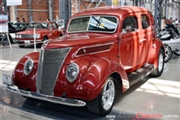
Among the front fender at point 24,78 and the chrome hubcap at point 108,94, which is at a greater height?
the front fender at point 24,78

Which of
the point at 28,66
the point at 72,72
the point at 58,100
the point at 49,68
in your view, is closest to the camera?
the point at 58,100

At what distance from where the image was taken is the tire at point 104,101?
316 cm

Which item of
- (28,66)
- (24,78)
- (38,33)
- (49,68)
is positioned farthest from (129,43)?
(38,33)

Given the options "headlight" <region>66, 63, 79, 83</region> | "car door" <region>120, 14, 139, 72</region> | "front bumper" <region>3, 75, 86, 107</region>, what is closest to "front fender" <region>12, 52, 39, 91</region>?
"front bumper" <region>3, 75, 86, 107</region>

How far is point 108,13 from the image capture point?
431cm

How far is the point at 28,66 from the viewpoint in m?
3.60

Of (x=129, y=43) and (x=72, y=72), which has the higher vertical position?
(x=129, y=43)

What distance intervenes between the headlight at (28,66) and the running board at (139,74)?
1762mm

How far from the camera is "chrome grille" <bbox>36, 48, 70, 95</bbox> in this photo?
3.25 m

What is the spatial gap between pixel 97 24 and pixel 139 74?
133 cm

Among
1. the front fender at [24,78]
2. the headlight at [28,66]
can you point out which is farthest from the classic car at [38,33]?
the headlight at [28,66]

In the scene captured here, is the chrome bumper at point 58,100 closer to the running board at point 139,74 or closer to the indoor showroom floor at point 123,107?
the indoor showroom floor at point 123,107

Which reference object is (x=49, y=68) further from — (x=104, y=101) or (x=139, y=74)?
(x=139, y=74)

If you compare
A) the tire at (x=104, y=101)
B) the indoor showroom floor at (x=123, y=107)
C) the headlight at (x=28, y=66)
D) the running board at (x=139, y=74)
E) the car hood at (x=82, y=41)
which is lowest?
the indoor showroom floor at (x=123, y=107)
